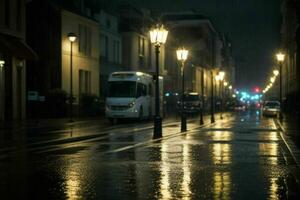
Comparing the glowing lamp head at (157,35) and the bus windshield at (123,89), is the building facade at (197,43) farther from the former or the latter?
the glowing lamp head at (157,35)

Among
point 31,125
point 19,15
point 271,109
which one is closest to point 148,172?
point 31,125

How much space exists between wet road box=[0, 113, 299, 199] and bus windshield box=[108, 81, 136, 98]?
18.8 meters

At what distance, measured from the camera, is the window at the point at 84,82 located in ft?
165

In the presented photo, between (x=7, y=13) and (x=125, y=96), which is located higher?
(x=7, y=13)

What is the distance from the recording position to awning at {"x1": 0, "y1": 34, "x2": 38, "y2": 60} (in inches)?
1470

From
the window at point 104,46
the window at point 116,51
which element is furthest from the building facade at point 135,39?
the window at point 104,46

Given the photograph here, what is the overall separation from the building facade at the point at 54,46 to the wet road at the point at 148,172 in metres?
26.4

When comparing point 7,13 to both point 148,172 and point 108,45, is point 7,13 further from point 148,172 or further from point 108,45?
point 148,172

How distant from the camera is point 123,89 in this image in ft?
131

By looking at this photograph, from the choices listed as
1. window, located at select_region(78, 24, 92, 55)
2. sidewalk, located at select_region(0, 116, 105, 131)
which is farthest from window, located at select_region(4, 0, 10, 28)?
window, located at select_region(78, 24, 92, 55)

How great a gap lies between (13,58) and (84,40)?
38.5 ft

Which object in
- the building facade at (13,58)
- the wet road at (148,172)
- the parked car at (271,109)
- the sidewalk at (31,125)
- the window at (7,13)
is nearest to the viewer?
the wet road at (148,172)

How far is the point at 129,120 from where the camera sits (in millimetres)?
43031

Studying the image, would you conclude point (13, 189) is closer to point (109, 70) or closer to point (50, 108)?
point (50, 108)
